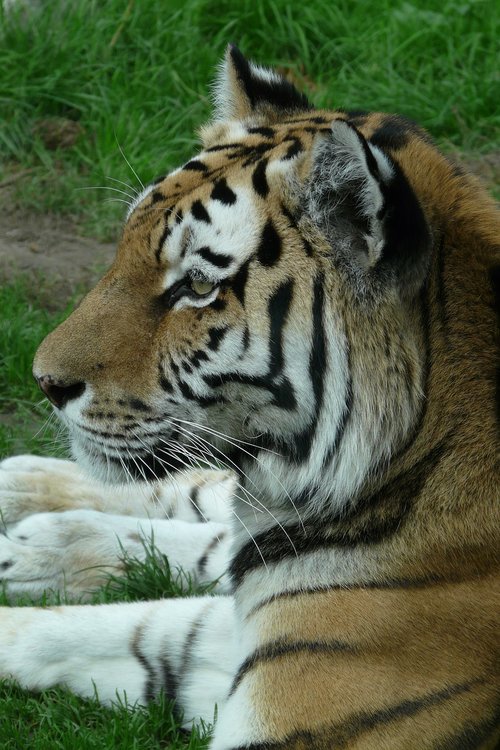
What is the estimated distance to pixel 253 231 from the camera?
2.44m

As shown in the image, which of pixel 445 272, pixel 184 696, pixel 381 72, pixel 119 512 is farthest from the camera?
pixel 381 72

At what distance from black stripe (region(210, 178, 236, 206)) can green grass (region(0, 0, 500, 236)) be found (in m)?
2.48

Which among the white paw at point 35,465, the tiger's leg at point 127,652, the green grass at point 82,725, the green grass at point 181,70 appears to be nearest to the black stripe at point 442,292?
the tiger's leg at point 127,652

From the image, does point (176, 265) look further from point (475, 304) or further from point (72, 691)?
point (72, 691)

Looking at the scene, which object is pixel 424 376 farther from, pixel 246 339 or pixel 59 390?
pixel 59 390

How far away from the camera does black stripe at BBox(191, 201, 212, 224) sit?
248 cm

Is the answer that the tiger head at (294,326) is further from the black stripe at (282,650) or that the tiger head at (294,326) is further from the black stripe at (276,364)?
the black stripe at (282,650)

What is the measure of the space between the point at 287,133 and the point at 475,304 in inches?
22.6

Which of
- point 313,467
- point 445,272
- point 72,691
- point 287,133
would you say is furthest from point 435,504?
point 72,691

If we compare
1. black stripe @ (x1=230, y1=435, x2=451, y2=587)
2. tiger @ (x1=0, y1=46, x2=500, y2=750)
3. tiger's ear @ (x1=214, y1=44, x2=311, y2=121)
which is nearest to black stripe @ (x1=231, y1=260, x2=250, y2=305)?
tiger @ (x1=0, y1=46, x2=500, y2=750)

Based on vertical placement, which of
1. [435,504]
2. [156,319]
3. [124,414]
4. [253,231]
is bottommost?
[435,504]

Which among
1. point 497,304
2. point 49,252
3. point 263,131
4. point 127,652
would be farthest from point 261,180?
point 49,252

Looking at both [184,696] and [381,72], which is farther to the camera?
[381,72]

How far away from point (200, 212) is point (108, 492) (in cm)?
148
